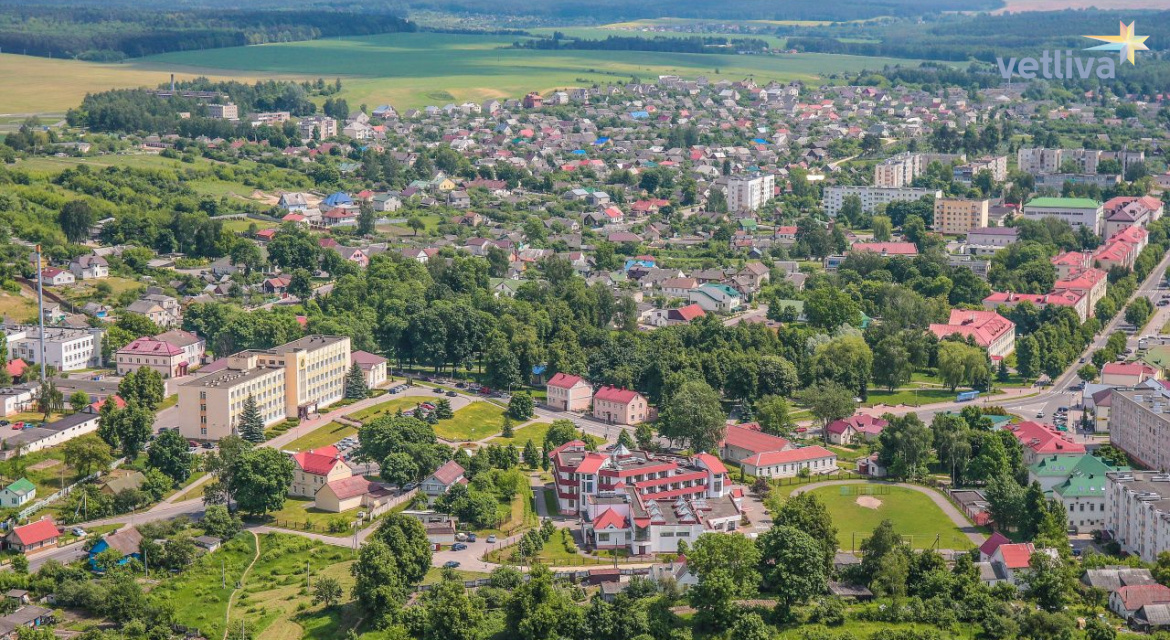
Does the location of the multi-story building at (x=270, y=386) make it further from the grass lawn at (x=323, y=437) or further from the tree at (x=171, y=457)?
the tree at (x=171, y=457)

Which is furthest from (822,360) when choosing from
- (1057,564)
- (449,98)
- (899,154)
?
(449,98)

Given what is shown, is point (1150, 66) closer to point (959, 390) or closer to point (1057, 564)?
point (959, 390)

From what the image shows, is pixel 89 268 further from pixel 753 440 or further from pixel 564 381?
pixel 753 440

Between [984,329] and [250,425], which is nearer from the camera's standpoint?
[250,425]

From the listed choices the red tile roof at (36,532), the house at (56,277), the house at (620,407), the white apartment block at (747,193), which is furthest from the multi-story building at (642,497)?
the white apartment block at (747,193)

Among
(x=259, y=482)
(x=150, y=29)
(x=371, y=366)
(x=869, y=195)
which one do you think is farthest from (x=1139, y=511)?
(x=150, y=29)

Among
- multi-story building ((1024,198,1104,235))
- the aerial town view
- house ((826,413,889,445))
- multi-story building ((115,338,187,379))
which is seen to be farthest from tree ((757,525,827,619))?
multi-story building ((1024,198,1104,235))
